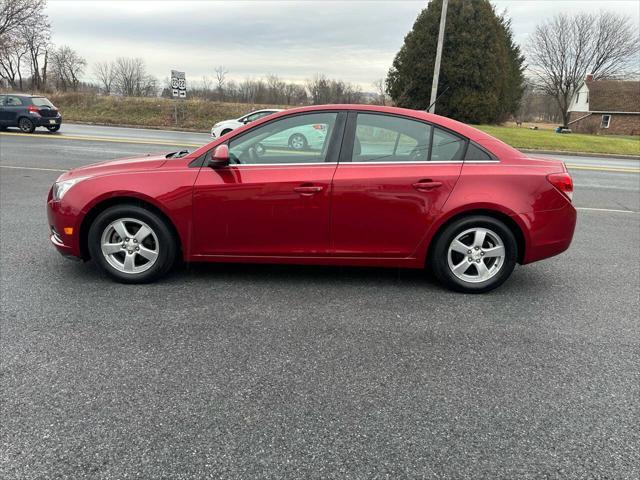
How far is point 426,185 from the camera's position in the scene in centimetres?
394

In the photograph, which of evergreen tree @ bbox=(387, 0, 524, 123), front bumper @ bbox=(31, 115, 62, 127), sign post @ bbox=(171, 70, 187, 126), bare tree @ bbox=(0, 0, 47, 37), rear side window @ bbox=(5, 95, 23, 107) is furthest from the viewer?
bare tree @ bbox=(0, 0, 47, 37)

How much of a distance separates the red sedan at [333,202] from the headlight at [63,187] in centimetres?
1

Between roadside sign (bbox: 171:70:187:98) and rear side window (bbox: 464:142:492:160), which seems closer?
rear side window (bbox: 464:142:492:160)

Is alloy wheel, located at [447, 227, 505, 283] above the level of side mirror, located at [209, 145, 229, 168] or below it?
below

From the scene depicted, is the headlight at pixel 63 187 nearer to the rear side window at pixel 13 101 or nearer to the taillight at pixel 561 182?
the taillight at pixel 561 182

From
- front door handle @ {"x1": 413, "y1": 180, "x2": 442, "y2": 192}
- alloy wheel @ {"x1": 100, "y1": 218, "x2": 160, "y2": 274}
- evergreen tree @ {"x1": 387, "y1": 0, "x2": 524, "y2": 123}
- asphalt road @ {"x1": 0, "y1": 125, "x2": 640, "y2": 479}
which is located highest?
evergreen tree @ {"x1": 387, "y1": 0, "x2": 524, "y2": 123}

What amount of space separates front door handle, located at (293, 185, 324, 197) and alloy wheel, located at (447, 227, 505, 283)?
125 cm

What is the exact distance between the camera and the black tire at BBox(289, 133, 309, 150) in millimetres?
4129

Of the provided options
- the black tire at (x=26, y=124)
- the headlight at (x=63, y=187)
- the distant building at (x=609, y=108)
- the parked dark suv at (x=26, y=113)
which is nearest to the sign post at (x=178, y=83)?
the parked dark suv at (x=26, y=113)

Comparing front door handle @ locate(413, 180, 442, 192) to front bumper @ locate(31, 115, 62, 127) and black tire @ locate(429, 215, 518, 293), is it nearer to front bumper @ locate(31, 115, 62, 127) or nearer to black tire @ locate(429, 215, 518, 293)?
black tire @ locate(429, 215, 518, 293)

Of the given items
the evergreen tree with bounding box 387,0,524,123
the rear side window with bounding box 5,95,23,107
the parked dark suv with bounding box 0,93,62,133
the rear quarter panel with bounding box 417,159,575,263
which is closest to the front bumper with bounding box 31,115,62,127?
the parked dark suv with bounding box 0,93,62,133

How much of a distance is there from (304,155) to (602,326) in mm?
2734

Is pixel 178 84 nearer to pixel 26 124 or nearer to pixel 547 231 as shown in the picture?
pixel 26 124

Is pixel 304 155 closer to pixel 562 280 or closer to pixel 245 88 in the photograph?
pixel 562 280
